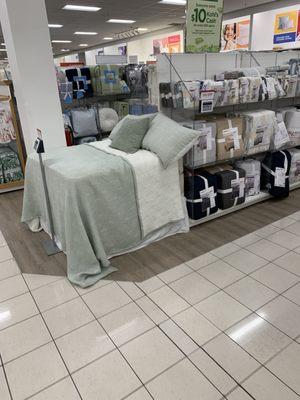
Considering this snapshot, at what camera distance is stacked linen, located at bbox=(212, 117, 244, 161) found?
3053 mm

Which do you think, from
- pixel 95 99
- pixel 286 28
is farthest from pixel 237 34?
pixel 95 99

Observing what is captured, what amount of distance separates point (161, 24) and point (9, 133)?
29.0 feet

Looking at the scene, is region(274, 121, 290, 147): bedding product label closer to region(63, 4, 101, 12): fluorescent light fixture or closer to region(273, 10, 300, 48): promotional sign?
region(273, 10, 300, 48): promotional sign

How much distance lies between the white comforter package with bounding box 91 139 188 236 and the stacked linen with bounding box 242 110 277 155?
3.28 feet

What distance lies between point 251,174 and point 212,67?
124 cm

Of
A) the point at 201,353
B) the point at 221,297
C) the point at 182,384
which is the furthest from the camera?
the point at 221,297

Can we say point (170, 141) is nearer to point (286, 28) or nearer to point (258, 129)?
point (258, 129)

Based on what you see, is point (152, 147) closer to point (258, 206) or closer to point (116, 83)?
point (258, 206)

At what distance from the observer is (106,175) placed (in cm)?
238

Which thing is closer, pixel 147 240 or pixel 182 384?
pixel 182 384

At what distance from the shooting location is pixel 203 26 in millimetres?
2951

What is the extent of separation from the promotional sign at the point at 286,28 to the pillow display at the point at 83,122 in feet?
18.7

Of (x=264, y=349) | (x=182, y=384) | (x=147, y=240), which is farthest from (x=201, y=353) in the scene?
(x=147, y=240)

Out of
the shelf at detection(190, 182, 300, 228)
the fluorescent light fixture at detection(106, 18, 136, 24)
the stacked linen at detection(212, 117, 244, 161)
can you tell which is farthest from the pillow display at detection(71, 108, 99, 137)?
the fluorescent light fixture at detection(106, 18, 136, 24)
